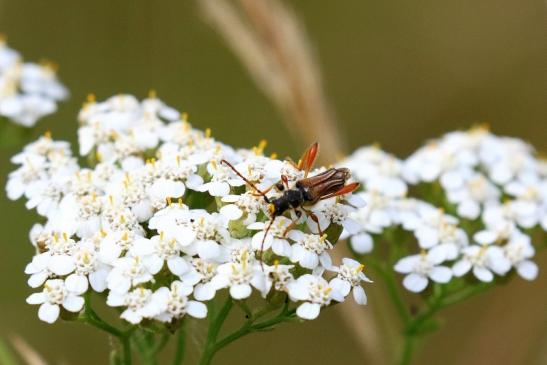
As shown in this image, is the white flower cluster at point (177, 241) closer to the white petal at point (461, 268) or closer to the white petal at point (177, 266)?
the white petal at point (177, 266)

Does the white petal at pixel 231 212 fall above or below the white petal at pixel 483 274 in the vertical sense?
below

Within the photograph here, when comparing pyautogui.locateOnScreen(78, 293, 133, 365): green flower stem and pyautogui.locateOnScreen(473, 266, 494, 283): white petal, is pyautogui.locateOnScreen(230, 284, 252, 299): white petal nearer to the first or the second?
pyautogui.locateOnScreen(78, 293, 133, 365): green flower stem

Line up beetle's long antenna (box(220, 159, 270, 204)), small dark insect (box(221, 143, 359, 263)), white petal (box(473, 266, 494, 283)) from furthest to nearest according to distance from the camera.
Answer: white petal (box(473, 266, 494, 283))
beetle's long antenna (box(220, 159, 270, 204))
small dark insect (box(221, 143, 359, 263))

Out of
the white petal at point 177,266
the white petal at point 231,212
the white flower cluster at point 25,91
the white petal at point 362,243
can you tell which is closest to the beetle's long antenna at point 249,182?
the white petal at point 231,212

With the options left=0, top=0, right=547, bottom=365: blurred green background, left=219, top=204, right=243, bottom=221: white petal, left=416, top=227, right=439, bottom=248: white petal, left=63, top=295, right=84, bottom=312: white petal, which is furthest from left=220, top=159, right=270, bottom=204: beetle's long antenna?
left=0, top=0, right=547, bottom=365: blurred green background

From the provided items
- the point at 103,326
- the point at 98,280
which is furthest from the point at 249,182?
the point at 103,326

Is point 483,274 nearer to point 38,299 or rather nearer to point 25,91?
point 38,299
